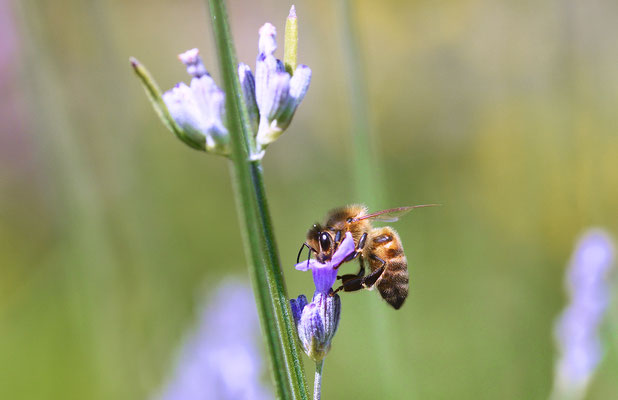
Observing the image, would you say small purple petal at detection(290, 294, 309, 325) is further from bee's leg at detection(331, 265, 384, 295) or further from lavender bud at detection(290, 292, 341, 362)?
bee's leg at detection(331, 265, 384, 295)

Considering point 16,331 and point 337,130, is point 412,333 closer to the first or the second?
point 337,130

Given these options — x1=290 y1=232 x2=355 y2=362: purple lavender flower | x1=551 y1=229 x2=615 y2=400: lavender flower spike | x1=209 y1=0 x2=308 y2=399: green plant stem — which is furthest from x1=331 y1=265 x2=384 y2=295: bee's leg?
x1=551 y1=229 x2=615 y2=400: lavender flower spike

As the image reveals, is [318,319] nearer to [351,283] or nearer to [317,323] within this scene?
[317,323]

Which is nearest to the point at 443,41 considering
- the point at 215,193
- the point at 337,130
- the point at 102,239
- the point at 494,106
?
the point at 494,106

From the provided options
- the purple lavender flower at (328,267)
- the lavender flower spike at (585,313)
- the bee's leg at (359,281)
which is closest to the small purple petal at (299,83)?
the purple lavender flower at (328,267)

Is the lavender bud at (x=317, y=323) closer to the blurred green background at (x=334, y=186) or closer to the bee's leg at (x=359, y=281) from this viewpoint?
the bee's leg at (x=359, y=281)

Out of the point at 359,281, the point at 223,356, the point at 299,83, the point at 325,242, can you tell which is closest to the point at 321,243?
the point at 325,242
